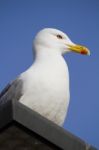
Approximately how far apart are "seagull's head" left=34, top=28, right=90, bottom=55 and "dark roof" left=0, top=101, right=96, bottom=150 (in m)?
2.78

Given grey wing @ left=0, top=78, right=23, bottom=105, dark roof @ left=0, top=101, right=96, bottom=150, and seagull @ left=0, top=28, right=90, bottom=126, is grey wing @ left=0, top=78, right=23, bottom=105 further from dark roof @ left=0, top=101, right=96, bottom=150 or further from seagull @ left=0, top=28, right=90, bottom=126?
dark roof @ left=0, top=101, right=96, bottom=150

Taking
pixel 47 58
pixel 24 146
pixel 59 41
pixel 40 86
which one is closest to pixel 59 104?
pixel 40 86

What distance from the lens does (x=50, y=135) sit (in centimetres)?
183

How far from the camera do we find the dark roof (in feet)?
5.78

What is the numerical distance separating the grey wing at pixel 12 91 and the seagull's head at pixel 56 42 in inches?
30.7

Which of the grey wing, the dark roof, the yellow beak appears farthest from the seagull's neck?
the dark roof

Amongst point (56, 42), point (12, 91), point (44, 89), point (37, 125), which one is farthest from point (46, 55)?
point (37, 125)

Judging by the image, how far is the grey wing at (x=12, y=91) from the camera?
3814mm

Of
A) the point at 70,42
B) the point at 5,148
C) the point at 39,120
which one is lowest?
the point at 70,42

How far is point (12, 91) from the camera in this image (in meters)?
3.96

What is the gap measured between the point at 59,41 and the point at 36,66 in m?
0.90

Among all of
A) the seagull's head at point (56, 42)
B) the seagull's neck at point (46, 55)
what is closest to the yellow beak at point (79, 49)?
the seagull's head at point (56, 42)

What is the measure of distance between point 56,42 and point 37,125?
9.88ft

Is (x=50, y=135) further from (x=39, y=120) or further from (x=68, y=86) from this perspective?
(x=68, y=86)
